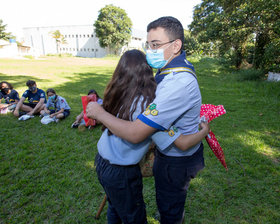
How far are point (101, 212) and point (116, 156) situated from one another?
170cm

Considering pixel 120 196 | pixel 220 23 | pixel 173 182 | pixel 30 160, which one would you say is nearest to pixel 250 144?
pixel 173 182

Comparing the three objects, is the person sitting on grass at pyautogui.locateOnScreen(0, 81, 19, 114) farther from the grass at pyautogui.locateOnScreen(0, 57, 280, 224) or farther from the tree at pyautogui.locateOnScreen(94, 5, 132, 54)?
the tree at pyautogui.locateOnScreen(94, 5, 132, 54)

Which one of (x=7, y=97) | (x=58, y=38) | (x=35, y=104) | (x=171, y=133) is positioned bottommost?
(x=35, y=104)

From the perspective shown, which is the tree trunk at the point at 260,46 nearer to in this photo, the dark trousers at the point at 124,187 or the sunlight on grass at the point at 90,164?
the sunlight on grass at the point at 90,164

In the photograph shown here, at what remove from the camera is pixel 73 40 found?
57094mm

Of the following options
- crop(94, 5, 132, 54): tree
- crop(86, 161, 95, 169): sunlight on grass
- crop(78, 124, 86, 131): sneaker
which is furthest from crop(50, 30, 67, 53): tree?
crop(86, 161, 95, 169): sunlight on grass

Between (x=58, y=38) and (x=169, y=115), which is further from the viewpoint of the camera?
(x=58, y=38)

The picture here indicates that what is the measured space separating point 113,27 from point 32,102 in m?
45.8

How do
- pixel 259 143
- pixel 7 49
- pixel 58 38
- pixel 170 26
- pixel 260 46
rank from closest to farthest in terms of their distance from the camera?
pixel 170 26 → pixel 259 143 → pixel 260 46 → pixel 7 49 → pixel 58 38

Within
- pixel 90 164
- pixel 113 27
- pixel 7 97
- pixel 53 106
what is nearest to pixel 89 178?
pixel 90 164

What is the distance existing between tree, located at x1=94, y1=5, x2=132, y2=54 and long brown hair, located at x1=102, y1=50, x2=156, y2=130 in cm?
4920

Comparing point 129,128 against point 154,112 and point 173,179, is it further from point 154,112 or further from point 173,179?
point 173,179

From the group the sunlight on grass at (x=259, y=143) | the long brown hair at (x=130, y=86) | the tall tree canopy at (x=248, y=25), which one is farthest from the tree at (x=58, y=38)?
the long brown hair at (x=130, y=86)

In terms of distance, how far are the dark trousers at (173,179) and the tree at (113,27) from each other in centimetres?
4924
